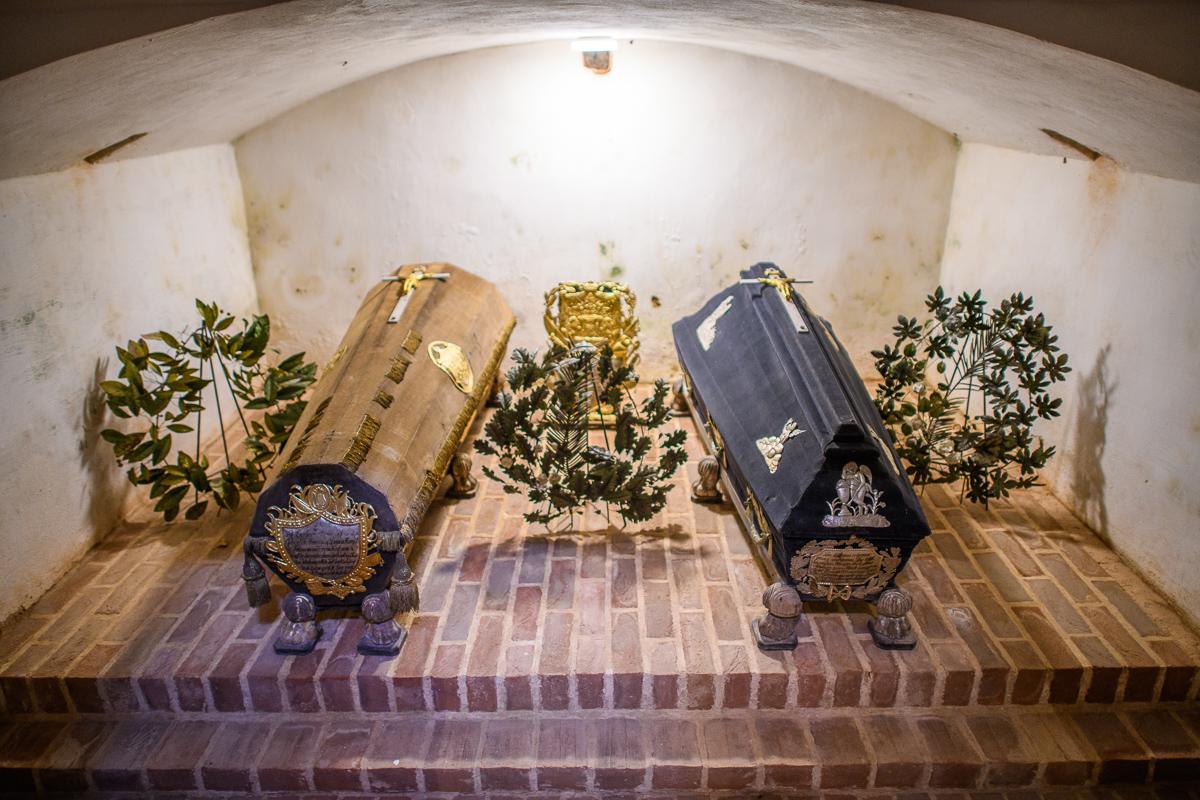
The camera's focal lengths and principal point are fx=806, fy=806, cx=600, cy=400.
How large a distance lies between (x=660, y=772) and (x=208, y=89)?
11.6 ft

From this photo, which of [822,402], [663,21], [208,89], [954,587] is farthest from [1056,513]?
[208,89]

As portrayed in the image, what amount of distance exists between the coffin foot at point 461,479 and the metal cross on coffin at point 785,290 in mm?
1822

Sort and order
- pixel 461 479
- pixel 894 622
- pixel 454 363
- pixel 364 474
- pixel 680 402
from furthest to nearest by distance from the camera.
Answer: pixel 680 402 → pixel 461 479 → pixel 454 363 → pixel 894 622 → pixel 364 474

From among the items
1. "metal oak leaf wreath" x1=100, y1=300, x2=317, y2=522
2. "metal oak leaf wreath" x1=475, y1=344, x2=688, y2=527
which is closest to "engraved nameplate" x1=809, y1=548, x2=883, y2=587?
"metal oak leaf wreath" x1=475, y1=344, x2=688, y2=527

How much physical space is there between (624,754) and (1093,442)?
9.27 ft

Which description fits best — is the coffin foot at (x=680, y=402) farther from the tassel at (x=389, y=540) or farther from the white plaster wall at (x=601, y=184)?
the tassel at (x=389, y=540)

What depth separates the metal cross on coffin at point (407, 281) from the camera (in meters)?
4.30

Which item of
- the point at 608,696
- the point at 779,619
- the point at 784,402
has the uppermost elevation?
the point at 784,402

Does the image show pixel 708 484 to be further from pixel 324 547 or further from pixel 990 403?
pixel 324 547

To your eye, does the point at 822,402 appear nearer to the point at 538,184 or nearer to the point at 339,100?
the point at 538,184

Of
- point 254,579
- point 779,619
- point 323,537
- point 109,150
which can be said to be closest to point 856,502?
point 779,619

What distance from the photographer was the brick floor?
321cm

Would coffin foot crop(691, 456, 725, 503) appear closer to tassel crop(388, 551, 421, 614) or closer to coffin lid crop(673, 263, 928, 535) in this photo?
coffin lid crop(673, 263, 928, 535)

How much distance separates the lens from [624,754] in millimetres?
3098
